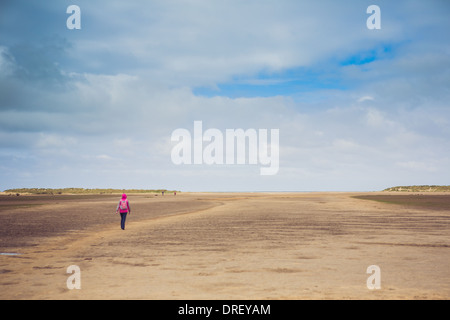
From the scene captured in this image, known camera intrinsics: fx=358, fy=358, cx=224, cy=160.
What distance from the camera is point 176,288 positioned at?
8.96 m

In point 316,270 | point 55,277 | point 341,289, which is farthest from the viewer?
point 316,270

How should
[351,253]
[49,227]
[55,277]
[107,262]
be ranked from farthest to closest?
[49,227] → [351,253] → [107,262] → [55,277]

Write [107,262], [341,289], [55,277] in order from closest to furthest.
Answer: [341,289]
[55,277]
[107,262]

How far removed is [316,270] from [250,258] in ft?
8.86

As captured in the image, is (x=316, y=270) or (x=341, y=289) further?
(x=316, y=270)

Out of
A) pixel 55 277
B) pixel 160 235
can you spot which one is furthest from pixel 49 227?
pixel 55 277
